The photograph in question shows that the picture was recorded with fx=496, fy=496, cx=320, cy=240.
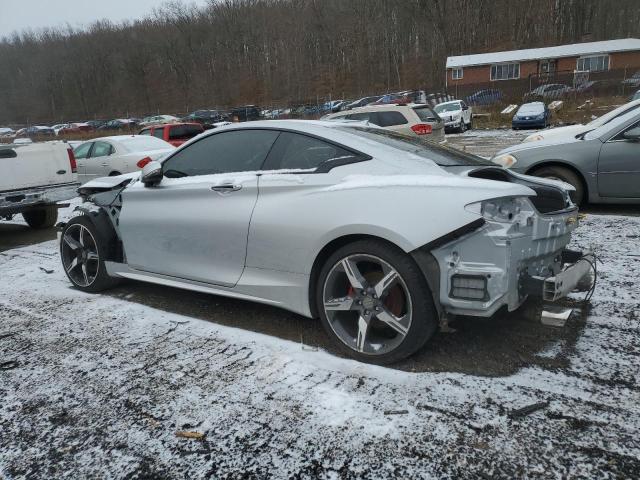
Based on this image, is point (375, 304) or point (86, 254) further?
point (86, 254)

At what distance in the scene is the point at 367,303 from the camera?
117 inches

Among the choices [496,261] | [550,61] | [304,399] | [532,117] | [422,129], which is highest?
[550,61]

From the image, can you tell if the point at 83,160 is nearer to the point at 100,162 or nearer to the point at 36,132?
the point at 100,162

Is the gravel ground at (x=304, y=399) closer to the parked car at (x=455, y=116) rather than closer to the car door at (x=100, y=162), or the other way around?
the car door at (x=100, y=162)

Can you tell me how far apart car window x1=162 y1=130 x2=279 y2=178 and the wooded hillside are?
185 ft

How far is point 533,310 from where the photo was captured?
3688 millimetres

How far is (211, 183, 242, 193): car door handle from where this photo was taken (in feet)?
11.6

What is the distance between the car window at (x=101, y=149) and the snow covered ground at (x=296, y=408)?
9.18 m

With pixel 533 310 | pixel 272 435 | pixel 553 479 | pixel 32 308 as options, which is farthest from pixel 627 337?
pixel 32 308

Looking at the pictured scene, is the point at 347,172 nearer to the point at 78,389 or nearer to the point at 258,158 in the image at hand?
the point at 258,158

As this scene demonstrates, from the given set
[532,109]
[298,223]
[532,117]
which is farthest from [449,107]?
[298,223]

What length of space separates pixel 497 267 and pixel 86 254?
3.75 meters

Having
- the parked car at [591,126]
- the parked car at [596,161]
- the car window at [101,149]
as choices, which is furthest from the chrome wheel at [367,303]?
the car window at [101,149]

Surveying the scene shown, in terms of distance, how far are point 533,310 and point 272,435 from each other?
2.26 m
